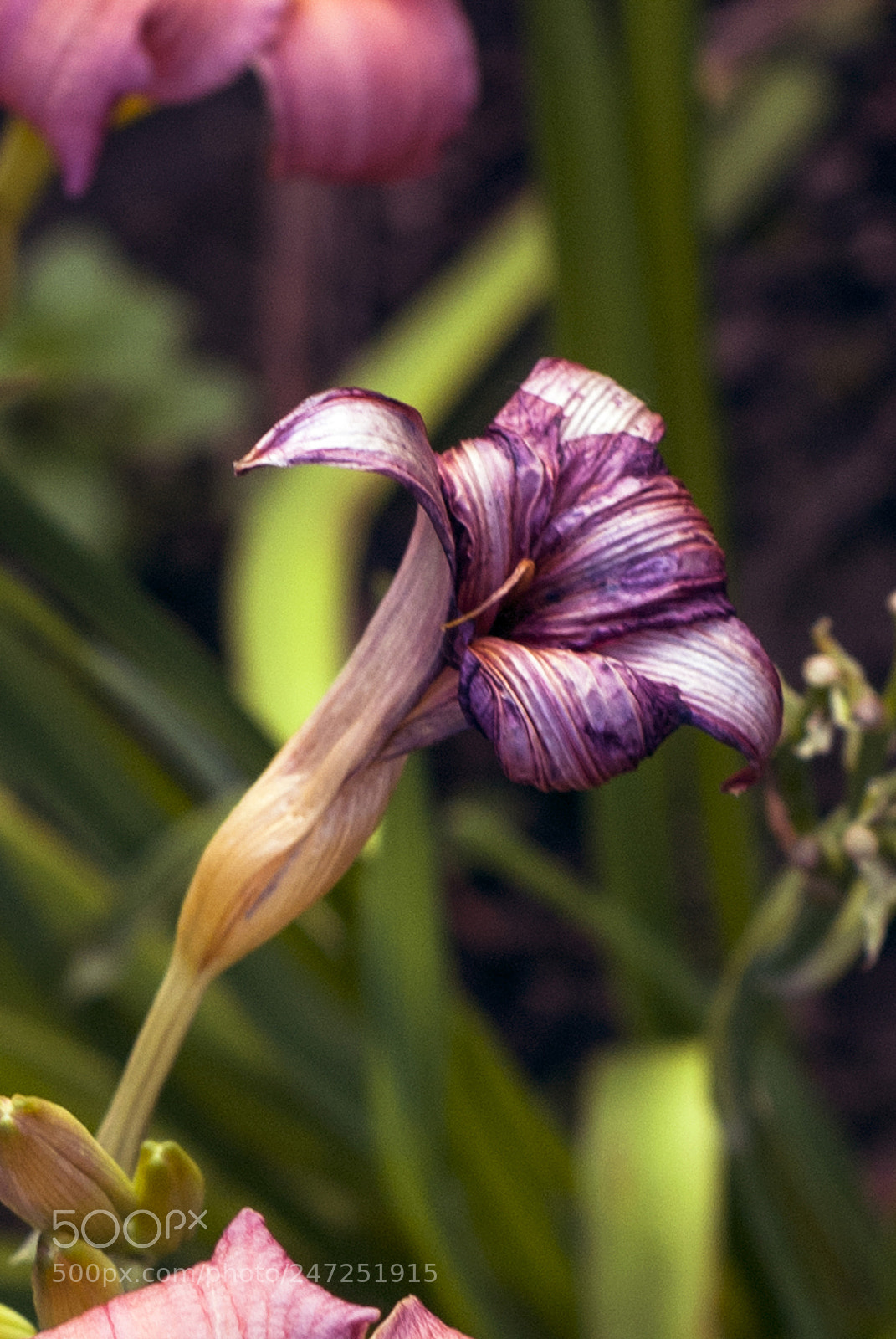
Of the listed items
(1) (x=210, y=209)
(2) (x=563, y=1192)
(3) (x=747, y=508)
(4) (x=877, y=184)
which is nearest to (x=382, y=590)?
(2) (x=563, y=1192)

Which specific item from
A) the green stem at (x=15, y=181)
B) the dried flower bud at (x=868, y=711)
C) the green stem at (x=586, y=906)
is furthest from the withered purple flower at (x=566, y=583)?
the green stem at (x=586, y=906)

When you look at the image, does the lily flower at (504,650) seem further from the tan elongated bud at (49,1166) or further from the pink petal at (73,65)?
the pink petal at (73,65)

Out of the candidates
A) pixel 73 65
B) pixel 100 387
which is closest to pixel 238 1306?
pixel 73 65

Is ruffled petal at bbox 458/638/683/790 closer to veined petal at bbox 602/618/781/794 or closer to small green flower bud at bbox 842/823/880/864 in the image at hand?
veined petal at bbox 602/618/781/794

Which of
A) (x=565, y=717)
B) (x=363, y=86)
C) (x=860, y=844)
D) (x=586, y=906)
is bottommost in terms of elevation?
(x=586, y=906)

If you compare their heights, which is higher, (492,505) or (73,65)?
(73,65)

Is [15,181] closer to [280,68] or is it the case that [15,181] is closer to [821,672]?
[280,68]

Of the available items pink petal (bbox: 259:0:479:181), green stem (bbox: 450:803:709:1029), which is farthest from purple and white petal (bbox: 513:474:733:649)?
green stem (bbox: 450:803:709:1029)

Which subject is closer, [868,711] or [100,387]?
[868,711]
